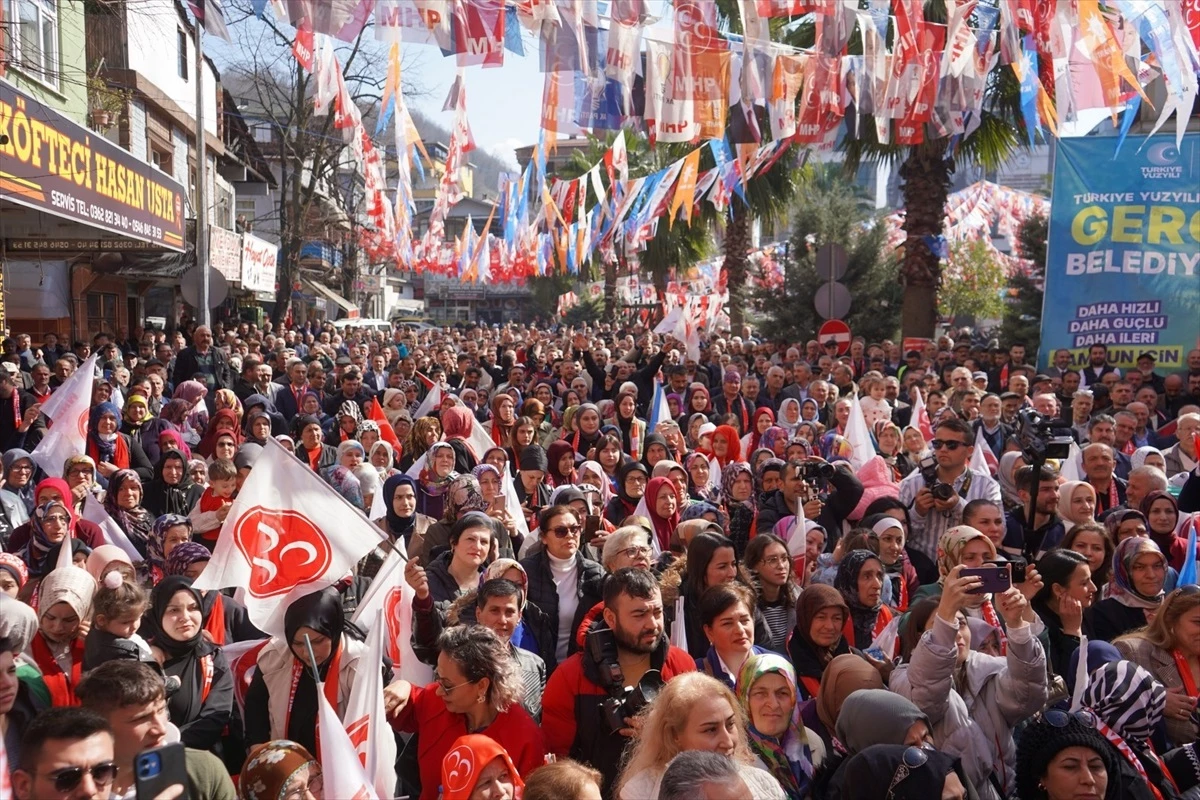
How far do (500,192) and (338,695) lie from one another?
72.5ft

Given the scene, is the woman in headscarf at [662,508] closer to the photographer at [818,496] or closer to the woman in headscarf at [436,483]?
the photographer at [818,496]

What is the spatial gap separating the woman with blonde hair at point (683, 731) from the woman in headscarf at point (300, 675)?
1266mm

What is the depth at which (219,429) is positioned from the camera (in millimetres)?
9555

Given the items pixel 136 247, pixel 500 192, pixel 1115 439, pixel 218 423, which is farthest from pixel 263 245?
pixel 1115 439

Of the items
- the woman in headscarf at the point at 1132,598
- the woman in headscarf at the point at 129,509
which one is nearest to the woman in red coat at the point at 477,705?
the woman in headscarf at the point at 1132,598

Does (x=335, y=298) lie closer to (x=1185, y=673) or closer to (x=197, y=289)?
(x=197, y=289)

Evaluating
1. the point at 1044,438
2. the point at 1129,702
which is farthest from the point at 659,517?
the point at 1129,702

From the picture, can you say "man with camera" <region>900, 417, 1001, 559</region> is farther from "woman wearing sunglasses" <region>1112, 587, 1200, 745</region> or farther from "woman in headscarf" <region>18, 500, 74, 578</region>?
"woman in headscarf" <region>18, 500, 74, 578</region>

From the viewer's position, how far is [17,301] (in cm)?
1912

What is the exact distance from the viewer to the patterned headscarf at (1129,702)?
12.6 ft

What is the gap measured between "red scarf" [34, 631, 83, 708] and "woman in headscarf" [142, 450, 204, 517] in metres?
3.29

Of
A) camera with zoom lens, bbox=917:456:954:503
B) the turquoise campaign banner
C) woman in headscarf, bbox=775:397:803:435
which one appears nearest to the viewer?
camera with zoom lens, bbox=917:456:954:503

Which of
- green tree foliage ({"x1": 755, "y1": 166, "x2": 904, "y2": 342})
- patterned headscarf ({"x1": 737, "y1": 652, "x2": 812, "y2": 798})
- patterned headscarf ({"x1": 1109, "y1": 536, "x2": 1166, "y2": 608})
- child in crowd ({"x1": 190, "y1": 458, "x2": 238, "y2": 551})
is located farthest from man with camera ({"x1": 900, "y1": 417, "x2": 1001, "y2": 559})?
green tree foliage ({"x1": 755, "y1": 166, "x2": 904, "y2": 342})

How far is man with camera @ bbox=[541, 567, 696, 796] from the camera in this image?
401cm
